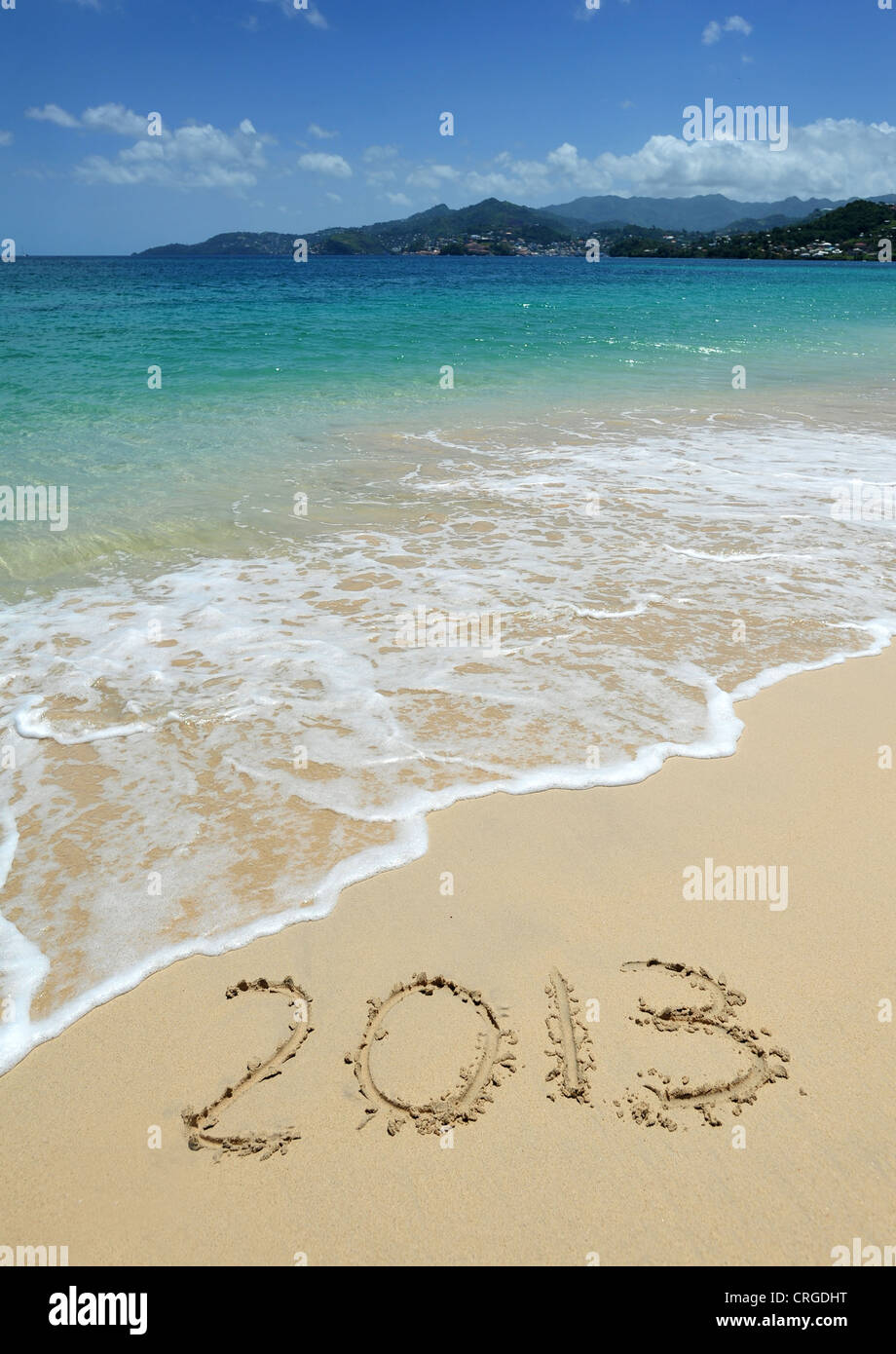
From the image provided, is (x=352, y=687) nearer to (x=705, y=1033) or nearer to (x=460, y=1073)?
(x=460, y=1073)

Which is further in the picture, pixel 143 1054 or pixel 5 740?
pixel 5 740

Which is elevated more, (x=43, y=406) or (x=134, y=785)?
(x=43, y=406)

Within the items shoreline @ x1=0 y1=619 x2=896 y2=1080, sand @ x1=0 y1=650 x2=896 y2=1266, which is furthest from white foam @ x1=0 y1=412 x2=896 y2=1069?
sand @ x1=0 y1=650 x2=896 y2=1266

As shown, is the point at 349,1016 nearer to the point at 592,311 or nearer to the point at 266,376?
the point at 266,376

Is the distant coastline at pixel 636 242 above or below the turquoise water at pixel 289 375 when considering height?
above

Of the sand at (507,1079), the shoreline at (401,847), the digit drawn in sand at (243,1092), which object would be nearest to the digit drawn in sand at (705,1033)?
the sand at (507,1079)

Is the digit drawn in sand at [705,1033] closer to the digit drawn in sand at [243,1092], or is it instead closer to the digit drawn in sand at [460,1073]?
the digit drawn in sand at [460,1073]

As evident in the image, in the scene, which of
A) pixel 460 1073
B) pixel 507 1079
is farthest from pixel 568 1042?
pixel 460 1073
